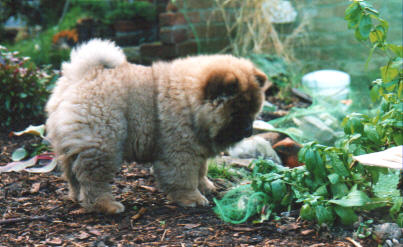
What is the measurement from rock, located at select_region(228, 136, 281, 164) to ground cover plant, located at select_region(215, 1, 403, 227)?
1066 mm

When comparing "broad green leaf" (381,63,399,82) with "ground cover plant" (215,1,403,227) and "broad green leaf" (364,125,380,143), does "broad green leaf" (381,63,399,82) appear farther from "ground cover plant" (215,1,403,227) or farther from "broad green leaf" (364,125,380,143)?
"broad green leaf" (364,125,380,143)

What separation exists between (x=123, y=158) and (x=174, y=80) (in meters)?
0.67

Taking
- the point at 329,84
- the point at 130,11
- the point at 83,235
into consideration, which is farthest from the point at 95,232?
the point at 130,11

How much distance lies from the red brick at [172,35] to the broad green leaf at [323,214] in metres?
4.56

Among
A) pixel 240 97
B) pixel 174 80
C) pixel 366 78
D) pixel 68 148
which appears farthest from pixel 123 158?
pixel 366 78

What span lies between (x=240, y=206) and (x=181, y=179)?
467mm

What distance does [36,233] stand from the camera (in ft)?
9.29

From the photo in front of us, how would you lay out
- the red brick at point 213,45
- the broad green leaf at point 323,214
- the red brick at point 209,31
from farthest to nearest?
the red brick at point 213,45 → the red brick at point 209,31 → the broad green leaf at point 323,214

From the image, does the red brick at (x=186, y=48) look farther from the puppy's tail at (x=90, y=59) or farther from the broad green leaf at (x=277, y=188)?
the broad green leaf at (x=277, y=188)

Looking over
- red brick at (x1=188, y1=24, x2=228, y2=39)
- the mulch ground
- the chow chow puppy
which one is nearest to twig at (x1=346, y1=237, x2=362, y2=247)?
the mulch ground

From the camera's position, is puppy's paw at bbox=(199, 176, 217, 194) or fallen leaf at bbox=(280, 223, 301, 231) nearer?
fallen leaf at bbox=(280, 223, 301, 231)

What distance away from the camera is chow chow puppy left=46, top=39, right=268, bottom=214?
297cm

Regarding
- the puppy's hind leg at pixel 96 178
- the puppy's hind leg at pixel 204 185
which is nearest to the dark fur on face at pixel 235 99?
the puppy's hind leg at pixel 204 185

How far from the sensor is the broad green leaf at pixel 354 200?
2582 millimetres
